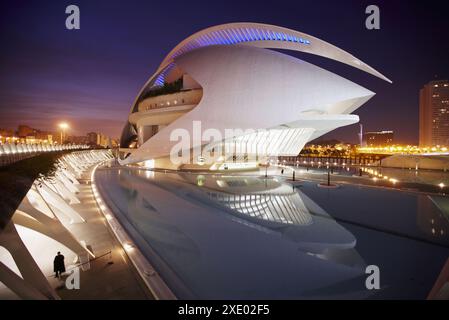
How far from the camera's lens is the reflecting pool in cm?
394

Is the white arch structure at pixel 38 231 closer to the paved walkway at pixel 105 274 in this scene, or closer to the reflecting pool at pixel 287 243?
the paved walkway at pixel 105 274

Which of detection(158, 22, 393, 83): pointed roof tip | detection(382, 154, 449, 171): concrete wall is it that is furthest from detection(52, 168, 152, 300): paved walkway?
detection(382, 154, 449, 171): concrete wall

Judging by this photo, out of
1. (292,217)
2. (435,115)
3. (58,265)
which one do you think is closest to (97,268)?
(58,265)

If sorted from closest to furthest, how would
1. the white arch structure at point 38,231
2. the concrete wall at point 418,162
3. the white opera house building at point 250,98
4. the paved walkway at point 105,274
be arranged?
1. the white arch structure at point 38,231
2. the paved walkway at point 105,274
3. the white opera house building at point 250,98
4. the concrete wall at point 418,162

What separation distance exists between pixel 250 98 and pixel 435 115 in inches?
3666

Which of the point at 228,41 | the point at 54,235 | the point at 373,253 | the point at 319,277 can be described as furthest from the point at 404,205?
the point at 228,41

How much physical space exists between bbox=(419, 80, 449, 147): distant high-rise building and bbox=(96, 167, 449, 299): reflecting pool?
90703mm

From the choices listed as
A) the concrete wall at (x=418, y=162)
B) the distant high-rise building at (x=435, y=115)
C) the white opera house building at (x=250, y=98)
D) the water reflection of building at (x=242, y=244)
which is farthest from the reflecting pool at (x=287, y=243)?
the distant high-rise building at (x=435, y=115)

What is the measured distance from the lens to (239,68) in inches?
683

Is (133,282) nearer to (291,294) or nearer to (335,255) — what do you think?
(291,294)

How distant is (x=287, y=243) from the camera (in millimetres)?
5676

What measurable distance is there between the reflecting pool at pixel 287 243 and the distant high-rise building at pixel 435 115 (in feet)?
298

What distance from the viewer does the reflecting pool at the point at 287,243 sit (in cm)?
394
